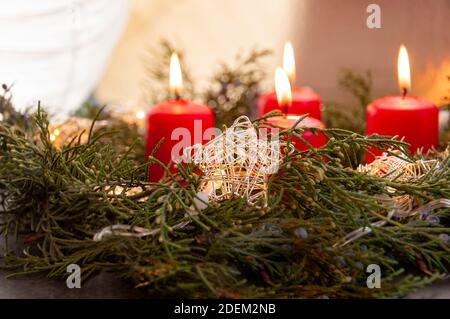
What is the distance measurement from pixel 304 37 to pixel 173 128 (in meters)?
0.79

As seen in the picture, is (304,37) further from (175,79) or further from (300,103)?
(175,79)

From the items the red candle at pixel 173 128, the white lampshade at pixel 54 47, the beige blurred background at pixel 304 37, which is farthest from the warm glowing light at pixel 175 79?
the beige blurred background at pixel 304 37

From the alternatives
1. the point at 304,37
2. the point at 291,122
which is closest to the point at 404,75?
the point at 291,122

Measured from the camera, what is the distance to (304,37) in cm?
149

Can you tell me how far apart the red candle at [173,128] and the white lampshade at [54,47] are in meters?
0.45

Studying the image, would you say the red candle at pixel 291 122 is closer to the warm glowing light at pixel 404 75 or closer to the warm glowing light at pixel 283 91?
the warm glowing light at pixel 283 91

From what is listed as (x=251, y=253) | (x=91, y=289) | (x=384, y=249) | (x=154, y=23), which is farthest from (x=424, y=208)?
(x=154, y=23)

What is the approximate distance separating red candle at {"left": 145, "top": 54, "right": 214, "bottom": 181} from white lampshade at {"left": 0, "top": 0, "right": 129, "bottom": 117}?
45 centimetres

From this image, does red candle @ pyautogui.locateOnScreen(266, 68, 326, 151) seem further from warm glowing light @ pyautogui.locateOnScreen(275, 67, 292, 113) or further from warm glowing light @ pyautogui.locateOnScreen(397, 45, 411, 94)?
warm glowing light @ pyautogui.locateOnScreen(397, 45, 411, 94)

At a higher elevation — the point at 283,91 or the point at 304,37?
the point at 304,37

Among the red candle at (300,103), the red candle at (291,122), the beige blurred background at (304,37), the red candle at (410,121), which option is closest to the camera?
the red candle at (291,122)

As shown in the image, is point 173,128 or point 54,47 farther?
point 54,47

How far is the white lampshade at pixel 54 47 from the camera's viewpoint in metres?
1.25

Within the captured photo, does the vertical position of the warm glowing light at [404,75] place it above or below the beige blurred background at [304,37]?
below
